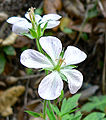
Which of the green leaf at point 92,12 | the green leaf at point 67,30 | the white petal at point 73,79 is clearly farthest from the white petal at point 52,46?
the green leaf at point 92,12

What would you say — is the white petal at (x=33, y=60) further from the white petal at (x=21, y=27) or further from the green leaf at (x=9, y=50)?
the green leaf at (x=9, y=50)

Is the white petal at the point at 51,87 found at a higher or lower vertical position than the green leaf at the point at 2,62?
higher

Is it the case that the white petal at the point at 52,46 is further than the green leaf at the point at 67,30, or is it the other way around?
the green leaf at the point at 67,30

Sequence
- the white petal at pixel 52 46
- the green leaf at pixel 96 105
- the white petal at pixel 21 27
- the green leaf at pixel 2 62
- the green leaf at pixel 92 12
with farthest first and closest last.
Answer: the green leaf at pixel 92 12, the green leaf at pixel 2 62, the green leaf at pixel 96 105, the white petal at pixel 21 27, the white petal at pixel 52 46

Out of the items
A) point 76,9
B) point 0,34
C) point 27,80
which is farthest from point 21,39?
point 76,9

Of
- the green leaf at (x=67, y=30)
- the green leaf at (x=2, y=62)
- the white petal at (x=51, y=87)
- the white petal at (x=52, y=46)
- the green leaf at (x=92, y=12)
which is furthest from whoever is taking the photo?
the green leaf at (x=92, y=12)

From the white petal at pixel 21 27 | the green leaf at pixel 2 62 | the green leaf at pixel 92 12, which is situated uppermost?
the white petal at pixel 21 27

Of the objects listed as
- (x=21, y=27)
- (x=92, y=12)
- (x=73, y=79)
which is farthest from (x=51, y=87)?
(x=92, y=12)

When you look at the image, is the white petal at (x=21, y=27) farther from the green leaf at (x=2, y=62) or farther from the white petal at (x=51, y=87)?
the green leaf at (x=2, y=62)
